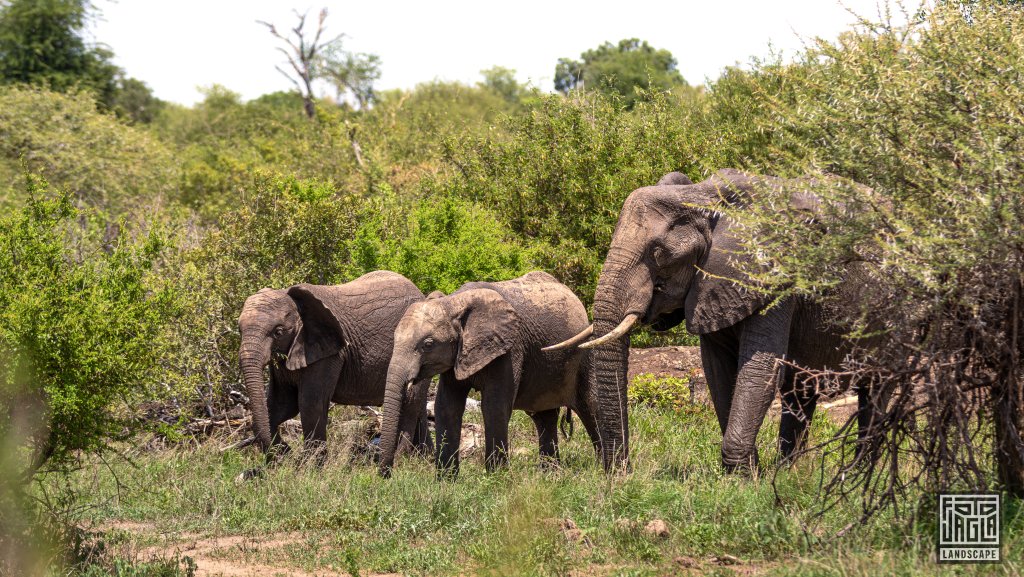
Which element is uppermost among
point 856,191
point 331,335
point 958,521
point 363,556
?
point 856,191

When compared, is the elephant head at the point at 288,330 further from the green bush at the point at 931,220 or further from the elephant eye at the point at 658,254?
the green bush at the point at 931,220

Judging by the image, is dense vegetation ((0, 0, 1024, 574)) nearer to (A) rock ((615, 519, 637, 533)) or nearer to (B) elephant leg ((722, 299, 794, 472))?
(A) rock ((615, 519, 637, 533))

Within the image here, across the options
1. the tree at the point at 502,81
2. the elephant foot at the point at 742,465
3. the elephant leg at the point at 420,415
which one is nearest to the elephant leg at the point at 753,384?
the elephant foot at the point at 742,465

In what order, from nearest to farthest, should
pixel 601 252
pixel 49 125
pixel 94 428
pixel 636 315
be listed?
pixel 94 428 → pixel 636 315 → pixel 601 252 → pixel 49 125

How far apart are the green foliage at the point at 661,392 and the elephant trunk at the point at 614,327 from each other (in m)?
3.96

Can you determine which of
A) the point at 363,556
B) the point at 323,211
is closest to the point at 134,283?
the point at 363,556

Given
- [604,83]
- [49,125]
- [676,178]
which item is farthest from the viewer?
[49,125]

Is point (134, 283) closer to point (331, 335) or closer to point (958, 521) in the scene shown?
point (331, 335)

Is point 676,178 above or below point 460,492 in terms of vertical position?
above

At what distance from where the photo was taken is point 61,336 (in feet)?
24.1

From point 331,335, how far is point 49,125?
70.2 ft

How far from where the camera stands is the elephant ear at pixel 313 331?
37.7 ft

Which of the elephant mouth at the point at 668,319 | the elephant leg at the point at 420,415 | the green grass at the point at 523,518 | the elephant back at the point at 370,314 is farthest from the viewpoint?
the elephant back at the point at 370,314

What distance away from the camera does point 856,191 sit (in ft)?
21.7
